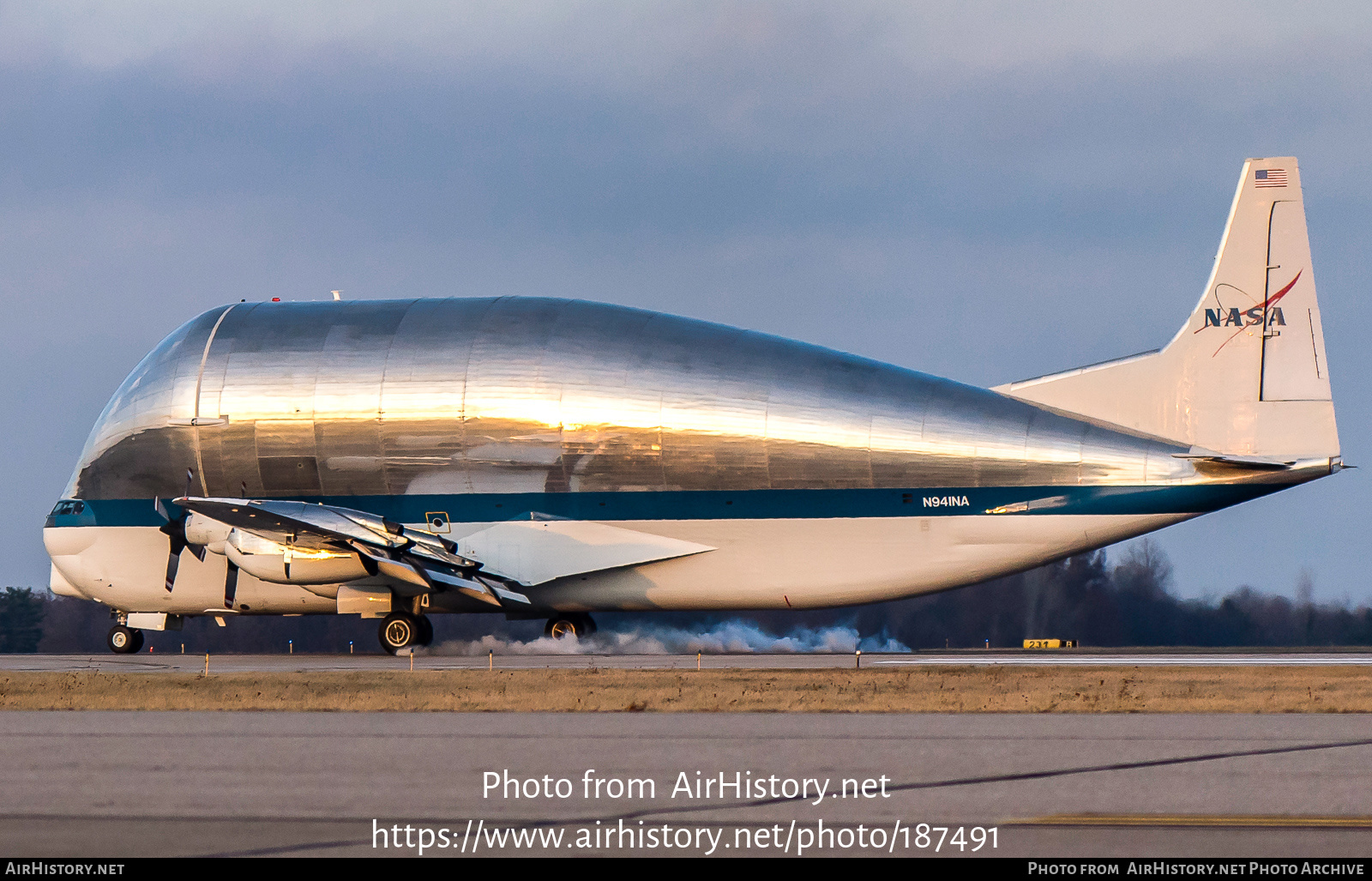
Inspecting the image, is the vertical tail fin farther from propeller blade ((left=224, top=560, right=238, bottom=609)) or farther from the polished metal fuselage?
propeller blade ((left=224, top=560, right=238, bottom=609))

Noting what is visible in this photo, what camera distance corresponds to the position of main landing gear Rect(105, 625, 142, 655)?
48.4 metres

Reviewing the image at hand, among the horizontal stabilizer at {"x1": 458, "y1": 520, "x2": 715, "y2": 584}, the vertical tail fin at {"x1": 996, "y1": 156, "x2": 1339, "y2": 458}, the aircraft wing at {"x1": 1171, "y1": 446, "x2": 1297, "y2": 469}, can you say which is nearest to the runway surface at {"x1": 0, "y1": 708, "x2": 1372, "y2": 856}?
the aircraft wing at {"x1": 1171, "y1": 446, "x2": 1297, "y2": 469}

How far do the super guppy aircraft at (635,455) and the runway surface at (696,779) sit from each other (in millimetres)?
19621

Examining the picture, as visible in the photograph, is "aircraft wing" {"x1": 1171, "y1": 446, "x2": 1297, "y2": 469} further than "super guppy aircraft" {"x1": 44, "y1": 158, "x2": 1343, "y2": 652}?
No

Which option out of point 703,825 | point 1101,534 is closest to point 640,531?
point 1101,534

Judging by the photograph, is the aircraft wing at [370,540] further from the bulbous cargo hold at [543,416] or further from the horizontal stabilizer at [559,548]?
the bulbous cargo hold at [543,416]

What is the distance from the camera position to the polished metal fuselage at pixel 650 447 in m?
39.5

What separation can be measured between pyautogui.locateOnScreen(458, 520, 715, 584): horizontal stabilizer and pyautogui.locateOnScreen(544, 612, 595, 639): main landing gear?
283cm

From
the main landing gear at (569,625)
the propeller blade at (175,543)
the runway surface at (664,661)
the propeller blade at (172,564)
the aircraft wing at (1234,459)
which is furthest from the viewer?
the propeller blade at (175,543)

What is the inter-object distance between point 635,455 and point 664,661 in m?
8.46

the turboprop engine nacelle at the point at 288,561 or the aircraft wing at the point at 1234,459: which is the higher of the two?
the aircraft wing at the point at 1234,459

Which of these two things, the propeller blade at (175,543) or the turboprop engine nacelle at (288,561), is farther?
the propeller blade at (175,543)

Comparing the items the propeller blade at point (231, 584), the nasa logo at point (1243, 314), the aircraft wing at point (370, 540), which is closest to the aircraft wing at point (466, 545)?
the aircraft wing at point (370, 540)

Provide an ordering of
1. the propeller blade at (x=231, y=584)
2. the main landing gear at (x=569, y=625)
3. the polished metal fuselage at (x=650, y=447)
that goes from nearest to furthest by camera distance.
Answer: the polished metal fuselage at (x=650, y=447)
the main landing gear at (x=569, y=625)
the propeller blade at (x=231, y=584)
